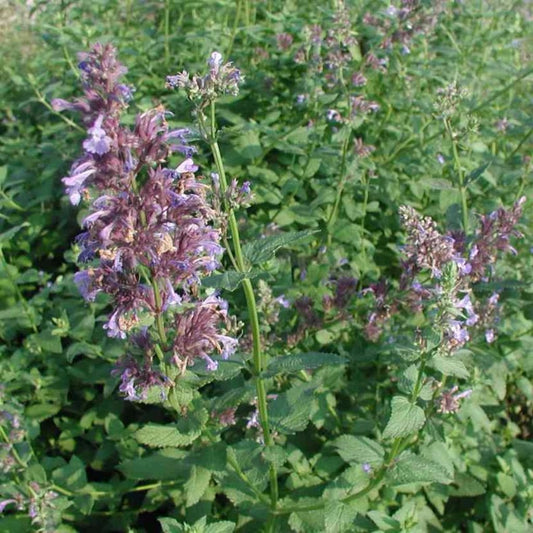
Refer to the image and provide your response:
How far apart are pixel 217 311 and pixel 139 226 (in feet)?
1.90

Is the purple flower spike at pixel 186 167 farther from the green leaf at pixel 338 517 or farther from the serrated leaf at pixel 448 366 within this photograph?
the green leaf at pixel 338 517

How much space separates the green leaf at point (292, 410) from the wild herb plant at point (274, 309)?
1cm

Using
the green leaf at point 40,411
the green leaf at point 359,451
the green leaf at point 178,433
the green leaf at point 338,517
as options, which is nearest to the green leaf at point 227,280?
the green leaf at point 178,433

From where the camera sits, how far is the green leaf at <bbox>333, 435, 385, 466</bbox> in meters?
2.94

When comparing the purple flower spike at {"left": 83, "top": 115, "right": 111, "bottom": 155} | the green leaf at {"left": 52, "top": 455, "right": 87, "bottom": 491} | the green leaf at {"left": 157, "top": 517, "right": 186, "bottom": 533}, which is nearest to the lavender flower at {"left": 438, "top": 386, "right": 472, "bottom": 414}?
the green leaf at {"left": 157, "top": 517, "right": 186, "bottom": 533}

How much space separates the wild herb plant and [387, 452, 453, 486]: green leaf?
1 cm

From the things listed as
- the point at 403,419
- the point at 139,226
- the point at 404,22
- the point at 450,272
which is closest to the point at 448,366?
the point at 403,419

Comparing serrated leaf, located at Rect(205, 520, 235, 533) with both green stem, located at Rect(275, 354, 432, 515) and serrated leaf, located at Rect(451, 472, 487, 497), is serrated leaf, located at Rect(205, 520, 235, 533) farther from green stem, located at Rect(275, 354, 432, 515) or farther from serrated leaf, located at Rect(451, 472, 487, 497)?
serrated leaf, located at Rect(451, 472, 487, 497)

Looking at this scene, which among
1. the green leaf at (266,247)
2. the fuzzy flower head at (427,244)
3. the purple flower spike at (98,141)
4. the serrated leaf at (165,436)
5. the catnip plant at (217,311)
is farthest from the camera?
the fuzzy flower head at (427,244)

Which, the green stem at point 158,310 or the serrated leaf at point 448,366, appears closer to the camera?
the green stem at point 158,310

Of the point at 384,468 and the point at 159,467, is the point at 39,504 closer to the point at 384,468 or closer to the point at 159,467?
the point at 159,467

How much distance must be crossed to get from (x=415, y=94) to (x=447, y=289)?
370 cm

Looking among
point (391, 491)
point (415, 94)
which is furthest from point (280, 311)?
point (415, 94)

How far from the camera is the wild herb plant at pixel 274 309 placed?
7.31 ft
